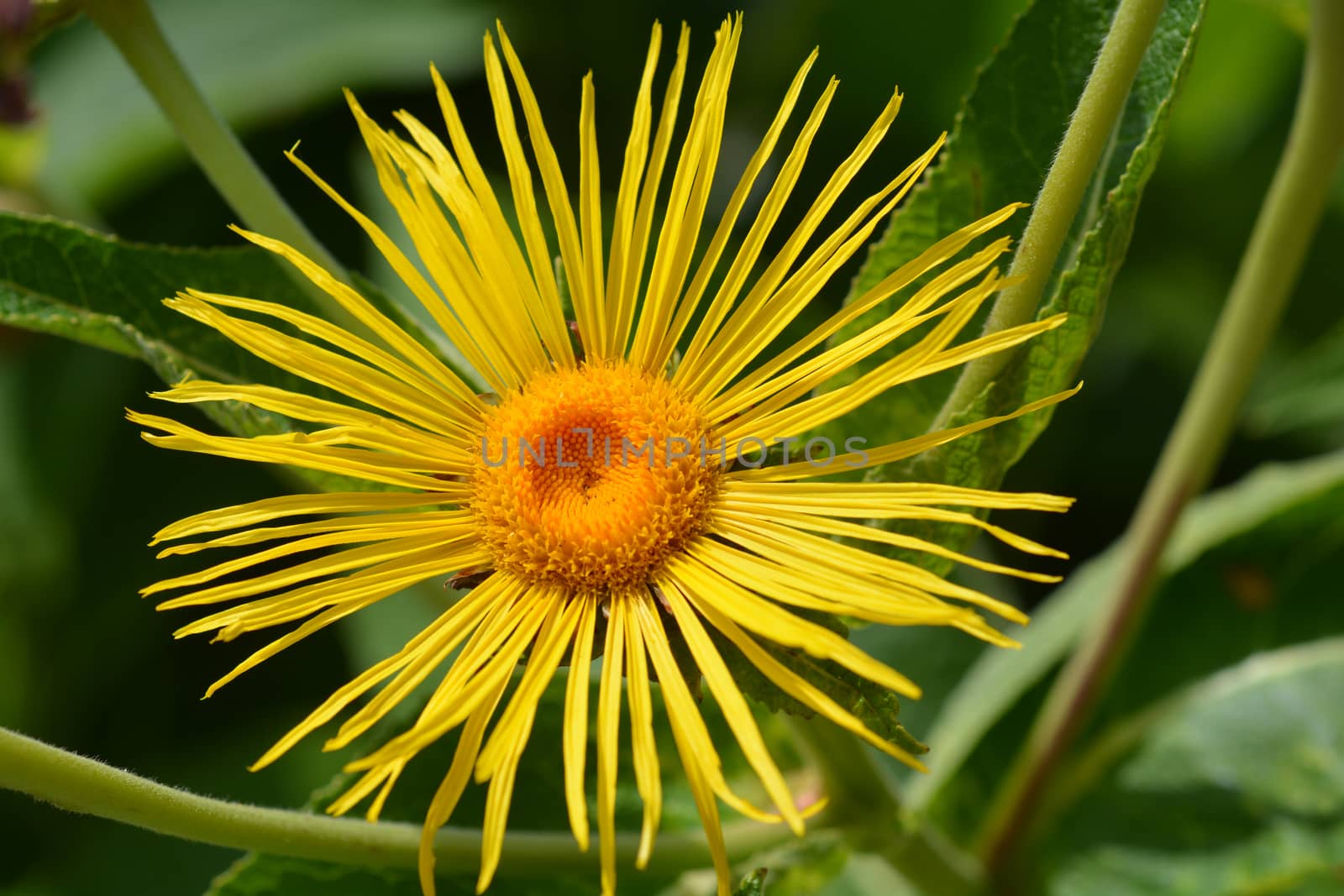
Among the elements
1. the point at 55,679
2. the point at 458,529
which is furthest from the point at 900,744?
the point at 55,679

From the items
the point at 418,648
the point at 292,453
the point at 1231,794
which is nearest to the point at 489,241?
the point at 292,453

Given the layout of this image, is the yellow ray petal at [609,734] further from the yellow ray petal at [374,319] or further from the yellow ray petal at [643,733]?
the yellow ray petal at [374,319]

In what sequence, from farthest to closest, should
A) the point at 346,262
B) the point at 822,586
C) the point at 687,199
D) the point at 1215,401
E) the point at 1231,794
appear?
the point at 346,262 < the point at 1231,794 < the point at 1215,401 < the point at 687,199 < the point at 822,586

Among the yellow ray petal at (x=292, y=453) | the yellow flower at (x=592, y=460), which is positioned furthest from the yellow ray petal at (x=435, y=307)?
the yellow ray petal at (x=292, y=453)

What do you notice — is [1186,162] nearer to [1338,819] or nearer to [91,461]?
[1338,819]

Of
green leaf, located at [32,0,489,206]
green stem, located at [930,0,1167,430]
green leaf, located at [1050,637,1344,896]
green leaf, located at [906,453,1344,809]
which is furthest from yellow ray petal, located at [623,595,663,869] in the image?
green leaf, located at [32,0,489,206]

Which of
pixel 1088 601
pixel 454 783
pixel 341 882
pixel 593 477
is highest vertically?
pixel 593 477

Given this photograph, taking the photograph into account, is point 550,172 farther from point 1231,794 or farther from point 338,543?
point 1231,794

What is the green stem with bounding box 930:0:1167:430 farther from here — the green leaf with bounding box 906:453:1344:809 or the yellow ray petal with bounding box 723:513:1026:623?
the green leaf with bounding box 906:453:1344:809
